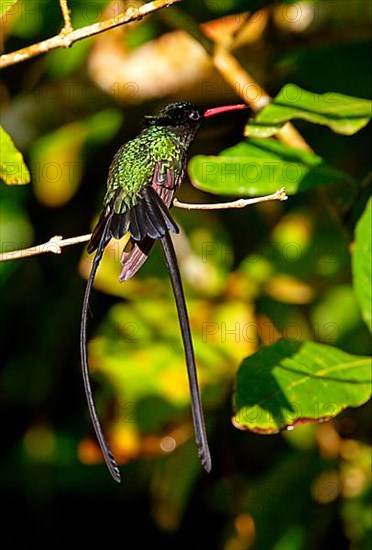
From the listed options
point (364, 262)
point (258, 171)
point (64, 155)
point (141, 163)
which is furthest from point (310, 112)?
point (64, 155)

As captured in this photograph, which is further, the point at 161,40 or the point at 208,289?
the point at 161,40

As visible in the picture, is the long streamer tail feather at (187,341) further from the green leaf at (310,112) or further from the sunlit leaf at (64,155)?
the sunlit leaf at (64,155)

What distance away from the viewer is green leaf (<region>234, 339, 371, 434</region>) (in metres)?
1.68

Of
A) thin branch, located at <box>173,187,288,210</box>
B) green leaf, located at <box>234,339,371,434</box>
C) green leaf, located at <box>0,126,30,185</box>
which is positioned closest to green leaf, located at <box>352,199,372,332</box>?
green leaf, located at <box>234,339,371,434</box>

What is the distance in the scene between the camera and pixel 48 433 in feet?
9.10

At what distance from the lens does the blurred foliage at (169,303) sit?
254 centimetres

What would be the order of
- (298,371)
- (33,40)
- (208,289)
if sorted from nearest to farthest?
(298,371) < (33,40) < (208,289)

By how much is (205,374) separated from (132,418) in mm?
202

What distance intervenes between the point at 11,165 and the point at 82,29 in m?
0.26

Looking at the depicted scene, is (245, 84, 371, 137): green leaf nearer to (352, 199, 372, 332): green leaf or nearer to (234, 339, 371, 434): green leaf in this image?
(352, 199, 372, 332): green leaf

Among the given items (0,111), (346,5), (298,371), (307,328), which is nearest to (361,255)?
(298,371)

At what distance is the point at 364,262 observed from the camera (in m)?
1.91

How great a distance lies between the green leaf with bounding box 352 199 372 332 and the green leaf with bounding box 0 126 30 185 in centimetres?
62

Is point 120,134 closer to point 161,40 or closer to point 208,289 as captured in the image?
point 161,40
